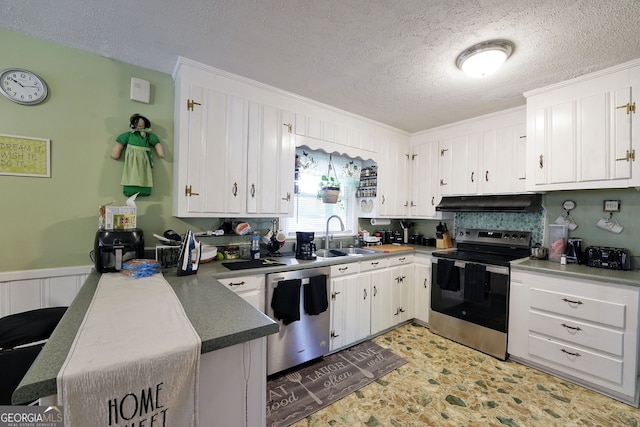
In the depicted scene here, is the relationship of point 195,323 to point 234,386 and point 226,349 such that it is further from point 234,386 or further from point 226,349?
point 234,386

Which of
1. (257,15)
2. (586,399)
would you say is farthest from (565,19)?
(586,399)

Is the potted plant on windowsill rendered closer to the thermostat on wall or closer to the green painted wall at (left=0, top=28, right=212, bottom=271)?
the green painted wall at (left=0, top=28, right=212, bottom=271)

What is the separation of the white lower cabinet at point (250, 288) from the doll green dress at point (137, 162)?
1053 mm

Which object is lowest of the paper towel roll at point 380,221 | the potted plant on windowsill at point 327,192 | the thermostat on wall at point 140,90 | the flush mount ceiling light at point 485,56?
the paper towel roll at point 380,221

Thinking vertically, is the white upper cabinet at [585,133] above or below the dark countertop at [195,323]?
above

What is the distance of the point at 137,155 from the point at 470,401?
3176mm

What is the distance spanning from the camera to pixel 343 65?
208cm

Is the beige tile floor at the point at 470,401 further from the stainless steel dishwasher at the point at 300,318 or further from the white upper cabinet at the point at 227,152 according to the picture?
the white upper cabinet at the point at 227,152

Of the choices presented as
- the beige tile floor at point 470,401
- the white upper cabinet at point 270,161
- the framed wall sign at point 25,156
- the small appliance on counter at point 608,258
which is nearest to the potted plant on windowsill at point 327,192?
the white upper cabinet at point 270,161

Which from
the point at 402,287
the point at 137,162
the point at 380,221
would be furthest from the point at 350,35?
the point at 402,287

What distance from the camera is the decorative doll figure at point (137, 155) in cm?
205

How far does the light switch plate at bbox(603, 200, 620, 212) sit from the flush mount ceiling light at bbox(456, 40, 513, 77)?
177 cm

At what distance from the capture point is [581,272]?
2.16m

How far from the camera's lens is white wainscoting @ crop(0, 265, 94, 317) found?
70.1 inches
